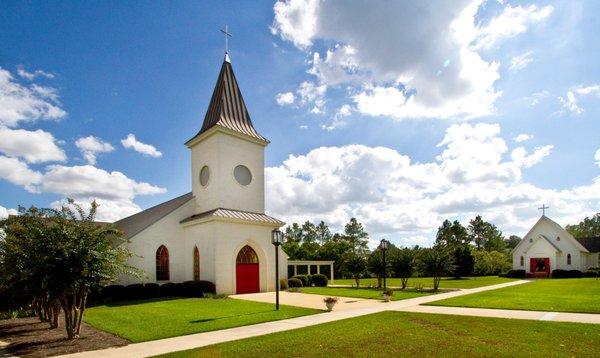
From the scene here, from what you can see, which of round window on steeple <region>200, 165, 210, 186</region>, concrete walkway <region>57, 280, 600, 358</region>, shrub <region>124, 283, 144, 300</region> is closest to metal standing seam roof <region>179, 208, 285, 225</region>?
round window on steeple <region>200, 165, 210, 186</region>

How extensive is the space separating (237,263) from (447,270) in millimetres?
14420

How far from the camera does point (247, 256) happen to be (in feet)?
82.4

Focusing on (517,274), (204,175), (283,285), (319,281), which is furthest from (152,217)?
(517,274)

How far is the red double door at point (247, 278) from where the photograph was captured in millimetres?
24297

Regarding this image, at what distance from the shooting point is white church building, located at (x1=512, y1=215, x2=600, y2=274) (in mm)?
45125

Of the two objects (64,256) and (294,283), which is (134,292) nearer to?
(294,283)

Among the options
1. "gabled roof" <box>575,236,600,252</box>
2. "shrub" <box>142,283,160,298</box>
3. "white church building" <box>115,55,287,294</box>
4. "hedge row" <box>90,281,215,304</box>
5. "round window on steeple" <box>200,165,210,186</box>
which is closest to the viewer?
"hedge row" <box>90,281,215,304</box>

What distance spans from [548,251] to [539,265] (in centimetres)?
200

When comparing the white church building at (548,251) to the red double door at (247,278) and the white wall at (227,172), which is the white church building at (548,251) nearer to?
the white wall at (227,172)

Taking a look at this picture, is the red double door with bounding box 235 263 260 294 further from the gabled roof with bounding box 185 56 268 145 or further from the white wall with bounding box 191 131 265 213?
the gabled roof with bounding box 185 56 268 145

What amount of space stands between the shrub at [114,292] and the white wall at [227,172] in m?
7.40

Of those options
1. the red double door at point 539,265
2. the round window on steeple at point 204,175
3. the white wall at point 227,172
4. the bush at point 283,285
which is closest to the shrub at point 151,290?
the white wall at point 227,172

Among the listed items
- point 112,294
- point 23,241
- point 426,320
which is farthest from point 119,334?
point 112,294

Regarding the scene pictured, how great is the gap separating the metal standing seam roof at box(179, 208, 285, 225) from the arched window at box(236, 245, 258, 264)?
202cm
